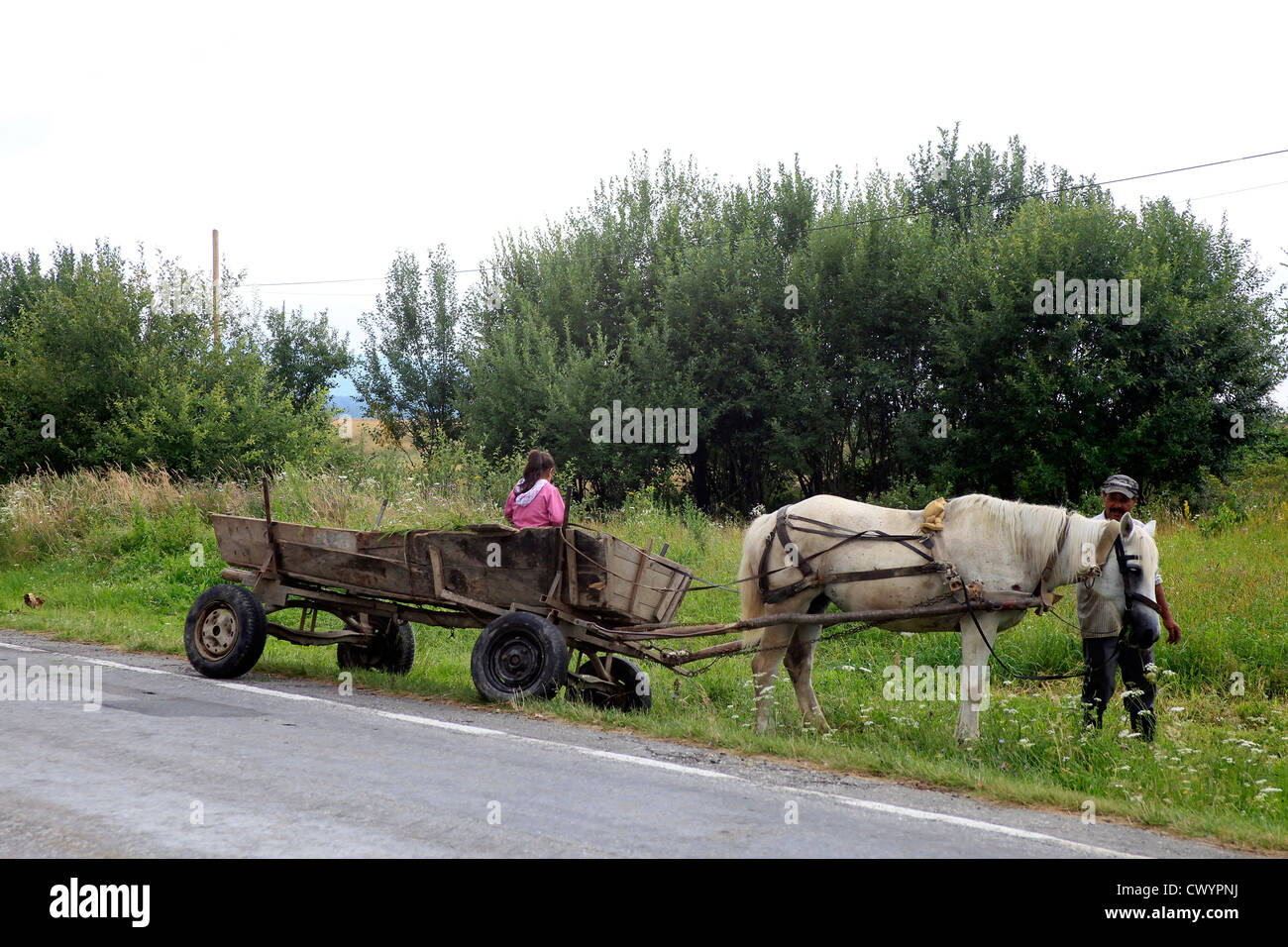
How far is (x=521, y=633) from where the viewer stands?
795 centimetres

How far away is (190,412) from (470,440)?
780cm

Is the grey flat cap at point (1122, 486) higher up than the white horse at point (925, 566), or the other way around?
the grey flat cap at point (1122, 486)

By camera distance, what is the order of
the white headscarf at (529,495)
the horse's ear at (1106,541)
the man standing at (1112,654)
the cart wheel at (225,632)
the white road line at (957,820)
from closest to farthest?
1. the white road line at (957,820)
2. the horse's ear at (1106,541)
3. the man standing at (1112,654)
4. the white headscarf at (529,495)
5. the cart wheel at (225,632)

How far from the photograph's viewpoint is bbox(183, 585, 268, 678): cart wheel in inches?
349

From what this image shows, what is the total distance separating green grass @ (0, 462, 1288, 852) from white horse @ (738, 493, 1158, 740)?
53cm

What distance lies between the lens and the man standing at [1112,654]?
7.12 meters

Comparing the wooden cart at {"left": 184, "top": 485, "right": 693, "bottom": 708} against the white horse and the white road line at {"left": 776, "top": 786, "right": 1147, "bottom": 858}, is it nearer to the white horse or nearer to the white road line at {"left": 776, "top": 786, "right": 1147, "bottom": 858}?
the white horse

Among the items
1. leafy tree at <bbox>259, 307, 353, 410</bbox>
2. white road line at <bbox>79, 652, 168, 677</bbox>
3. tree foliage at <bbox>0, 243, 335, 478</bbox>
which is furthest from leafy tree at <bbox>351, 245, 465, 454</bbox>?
white road line at <bbox>79, 652, 168, 677</bbox>

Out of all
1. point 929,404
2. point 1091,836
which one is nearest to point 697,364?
point 929,404

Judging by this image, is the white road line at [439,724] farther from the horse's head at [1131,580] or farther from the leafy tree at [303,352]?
the leafy tree at [303,352]

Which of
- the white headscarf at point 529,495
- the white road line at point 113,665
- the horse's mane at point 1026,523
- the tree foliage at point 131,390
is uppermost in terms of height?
the tree foliage at point 131,390

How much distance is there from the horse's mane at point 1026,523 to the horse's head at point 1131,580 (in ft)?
1.36

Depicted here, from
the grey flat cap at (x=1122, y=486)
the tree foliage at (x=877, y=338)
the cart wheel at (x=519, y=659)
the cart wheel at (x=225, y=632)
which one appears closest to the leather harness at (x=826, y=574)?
the grey flat cap at (x=1122, y=486)
